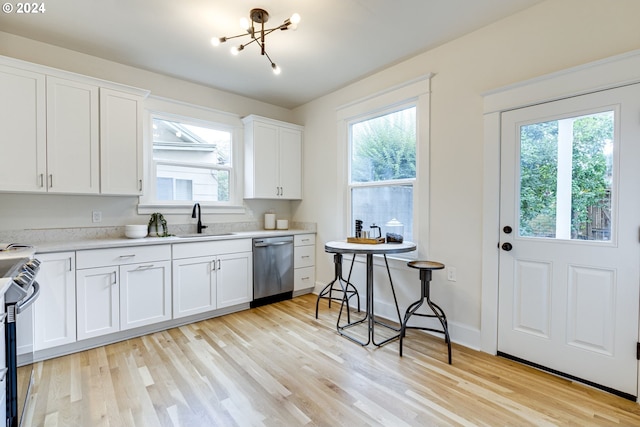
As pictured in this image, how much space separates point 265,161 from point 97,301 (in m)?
2.39

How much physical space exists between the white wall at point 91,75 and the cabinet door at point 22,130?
34 cm

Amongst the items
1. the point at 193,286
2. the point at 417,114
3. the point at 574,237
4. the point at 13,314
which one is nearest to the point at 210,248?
the point at 193,286

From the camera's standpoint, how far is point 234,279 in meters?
3.46

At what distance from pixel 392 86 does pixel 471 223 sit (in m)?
1.65

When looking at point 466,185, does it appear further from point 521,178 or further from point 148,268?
point 148,268

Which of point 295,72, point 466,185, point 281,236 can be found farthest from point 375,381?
point 295,72

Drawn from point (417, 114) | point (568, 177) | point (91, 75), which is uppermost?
point (91, 75)

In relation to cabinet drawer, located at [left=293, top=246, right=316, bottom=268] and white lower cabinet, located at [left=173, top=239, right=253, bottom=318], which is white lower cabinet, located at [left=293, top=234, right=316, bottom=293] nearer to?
cabinet drawer, located at [left=293, top=246, right=316, bottom=268]

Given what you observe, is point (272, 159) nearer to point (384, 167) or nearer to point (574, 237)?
point (384, 167)

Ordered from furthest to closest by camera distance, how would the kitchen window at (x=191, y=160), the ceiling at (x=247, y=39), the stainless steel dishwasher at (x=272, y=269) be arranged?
the stainless steel dishwasher at (x=272, y=269)
the kitchen window at (x=191, y=160)
the ceiling at (x=247, y=39)

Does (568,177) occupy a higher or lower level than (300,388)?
higher

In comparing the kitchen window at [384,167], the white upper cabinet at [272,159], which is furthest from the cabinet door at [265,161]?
the kitchen window at [384,167]

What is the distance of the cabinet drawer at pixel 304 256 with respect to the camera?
4027 millimetres

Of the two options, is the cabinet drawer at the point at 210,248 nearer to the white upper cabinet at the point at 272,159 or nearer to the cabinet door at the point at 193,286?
the cabinet door at the point at 193,286
